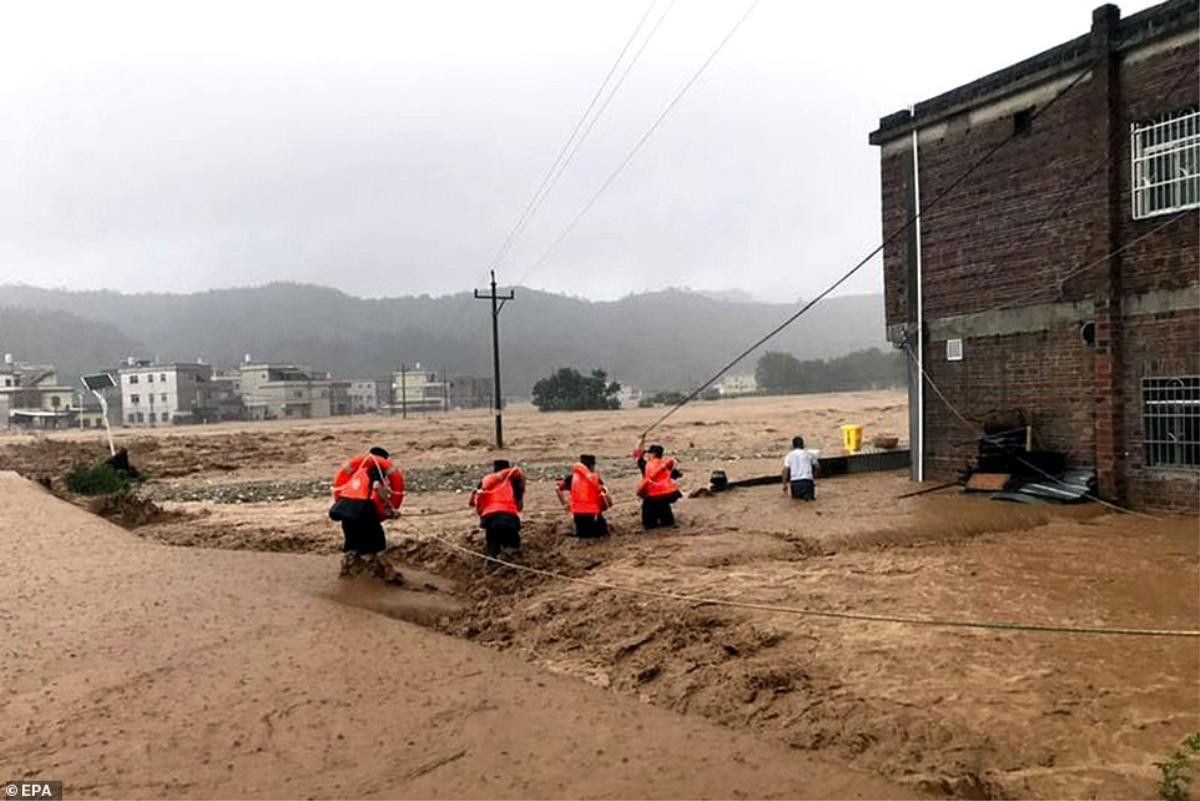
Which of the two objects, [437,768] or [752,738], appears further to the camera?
[752,738]

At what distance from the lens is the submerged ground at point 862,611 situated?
4645 millimetres

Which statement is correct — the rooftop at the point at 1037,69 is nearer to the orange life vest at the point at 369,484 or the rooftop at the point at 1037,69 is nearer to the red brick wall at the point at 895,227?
the red brick wall at the point at 895,227

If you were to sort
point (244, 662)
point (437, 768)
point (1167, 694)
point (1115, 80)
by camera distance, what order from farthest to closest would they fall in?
point (1115, 80)
point (244, 662)
point (1167, 694)
point (437, 768)

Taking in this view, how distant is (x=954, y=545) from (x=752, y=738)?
22.2 feet

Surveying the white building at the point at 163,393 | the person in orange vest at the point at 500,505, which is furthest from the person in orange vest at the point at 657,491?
the white building at the point at 163,393

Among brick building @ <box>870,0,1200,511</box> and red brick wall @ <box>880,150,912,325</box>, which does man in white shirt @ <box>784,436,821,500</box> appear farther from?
red brick wall @ <box>880,150,912,325</box>

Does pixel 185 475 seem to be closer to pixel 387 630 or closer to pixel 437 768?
pixel 387 630

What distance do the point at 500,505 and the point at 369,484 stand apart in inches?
62.5

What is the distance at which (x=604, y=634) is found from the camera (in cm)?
678

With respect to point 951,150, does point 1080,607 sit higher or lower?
lower

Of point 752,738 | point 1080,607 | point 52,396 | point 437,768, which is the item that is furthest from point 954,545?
point 52,396

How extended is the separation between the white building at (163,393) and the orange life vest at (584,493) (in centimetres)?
8633

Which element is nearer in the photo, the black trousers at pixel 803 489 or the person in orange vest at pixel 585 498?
the person in orange vest at pixel 585 498

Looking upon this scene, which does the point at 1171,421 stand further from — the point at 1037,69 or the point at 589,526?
the point at 589,526
